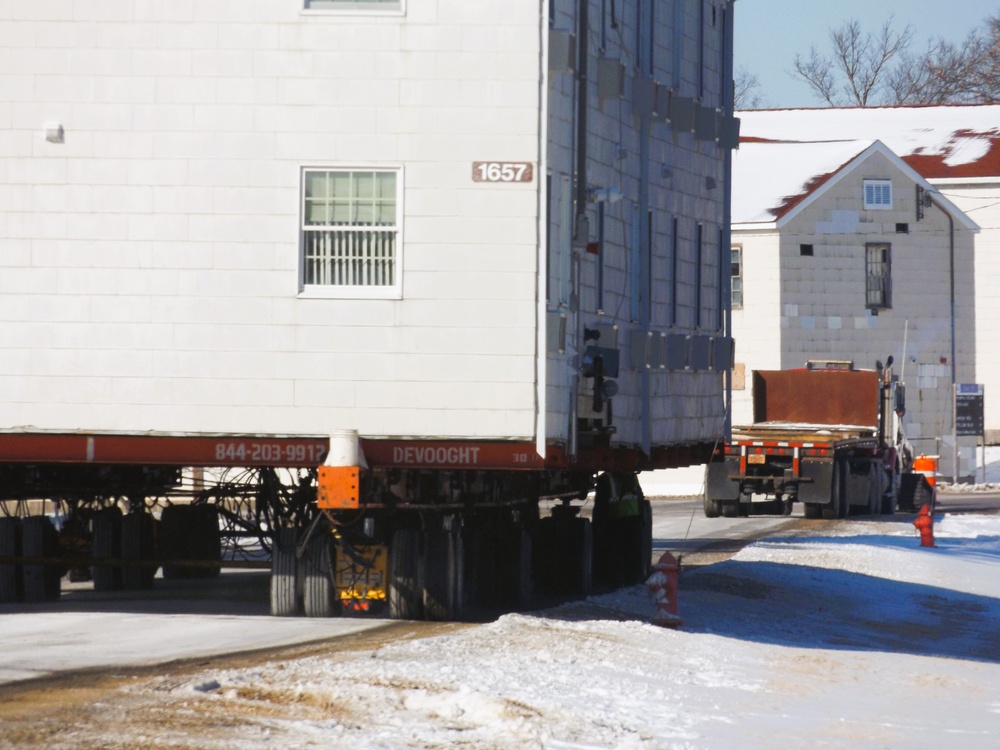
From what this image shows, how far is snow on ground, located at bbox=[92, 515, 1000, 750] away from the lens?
9.34 meters

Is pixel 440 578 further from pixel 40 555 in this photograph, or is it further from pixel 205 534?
pixel 205 534

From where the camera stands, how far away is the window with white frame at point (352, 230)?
46.8ft

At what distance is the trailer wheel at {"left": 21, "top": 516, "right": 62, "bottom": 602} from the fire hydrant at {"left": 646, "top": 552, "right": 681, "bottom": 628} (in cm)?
551

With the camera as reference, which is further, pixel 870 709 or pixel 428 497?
pixel 428 497

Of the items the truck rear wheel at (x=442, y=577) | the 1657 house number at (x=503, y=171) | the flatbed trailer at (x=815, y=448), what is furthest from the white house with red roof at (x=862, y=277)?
the 1657 house number at (x=503, y=171)

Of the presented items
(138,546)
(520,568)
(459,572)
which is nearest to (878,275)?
(138,546)

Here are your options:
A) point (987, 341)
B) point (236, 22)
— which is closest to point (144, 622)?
point (236, 22)

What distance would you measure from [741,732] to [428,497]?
19.0ft

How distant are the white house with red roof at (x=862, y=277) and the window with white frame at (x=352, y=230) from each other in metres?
32.2

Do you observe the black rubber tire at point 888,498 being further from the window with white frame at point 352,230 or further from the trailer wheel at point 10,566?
the window with white frame at point 352,230

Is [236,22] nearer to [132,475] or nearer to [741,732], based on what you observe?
[132,475]

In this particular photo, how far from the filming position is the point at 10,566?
16.4 metres

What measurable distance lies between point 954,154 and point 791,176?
620 centimetres

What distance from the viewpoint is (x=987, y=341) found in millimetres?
48688
